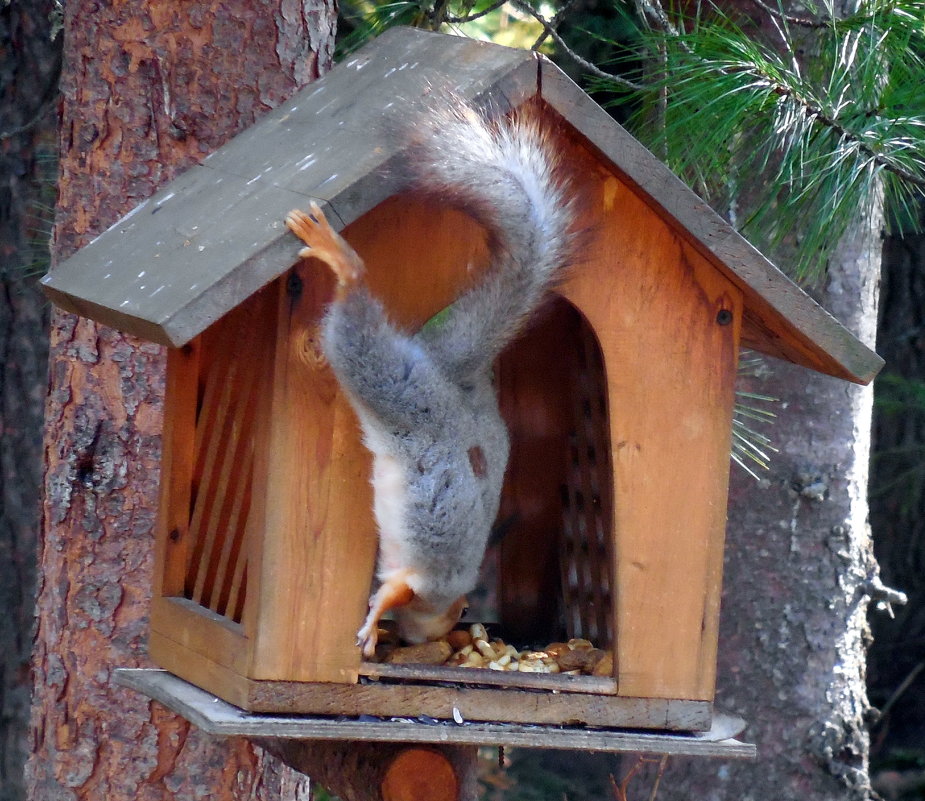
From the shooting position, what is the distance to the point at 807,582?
3.20 meters

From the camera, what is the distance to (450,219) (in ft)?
5.73

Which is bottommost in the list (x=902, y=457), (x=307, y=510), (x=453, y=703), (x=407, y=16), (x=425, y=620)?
(x=453, y=703)

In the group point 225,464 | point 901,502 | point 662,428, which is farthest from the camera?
point 901,502

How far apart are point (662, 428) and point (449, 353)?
34 cm

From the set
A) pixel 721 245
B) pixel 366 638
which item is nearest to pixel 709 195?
pixel 721 245

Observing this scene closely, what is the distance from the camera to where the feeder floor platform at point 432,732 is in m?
1.60

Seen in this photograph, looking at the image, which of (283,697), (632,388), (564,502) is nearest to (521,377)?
(564,502)

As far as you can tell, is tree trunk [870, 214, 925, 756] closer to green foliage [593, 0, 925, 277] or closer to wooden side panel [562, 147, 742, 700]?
green foliage [593, 0, 925, 277]

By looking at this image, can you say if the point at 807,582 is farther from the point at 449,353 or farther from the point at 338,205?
the point at 338,205

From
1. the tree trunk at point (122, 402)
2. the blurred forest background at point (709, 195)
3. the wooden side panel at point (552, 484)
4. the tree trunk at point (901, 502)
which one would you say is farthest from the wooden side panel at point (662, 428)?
the tree trunk at point (901, 502)

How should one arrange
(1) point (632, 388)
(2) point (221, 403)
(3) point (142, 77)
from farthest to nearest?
(3) point (142, 77) → (2) point (221, 403) → (1) point (632, 388)

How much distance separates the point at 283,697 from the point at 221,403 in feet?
1.74

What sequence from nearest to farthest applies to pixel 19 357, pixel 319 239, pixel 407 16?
pixel 319 239, pixel 407 16, pixel 19 357

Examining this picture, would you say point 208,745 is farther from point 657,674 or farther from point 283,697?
point 657,674
